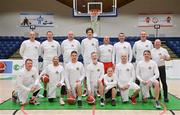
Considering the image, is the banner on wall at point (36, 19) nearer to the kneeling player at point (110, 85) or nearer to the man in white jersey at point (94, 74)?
the man in white jersey at point (94, 74)

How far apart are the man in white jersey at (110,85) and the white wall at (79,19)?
1296cm

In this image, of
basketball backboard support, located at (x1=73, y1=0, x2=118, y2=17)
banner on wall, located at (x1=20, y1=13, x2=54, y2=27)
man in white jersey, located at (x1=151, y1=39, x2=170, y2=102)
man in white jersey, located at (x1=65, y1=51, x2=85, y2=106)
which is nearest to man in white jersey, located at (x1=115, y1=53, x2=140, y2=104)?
man in white jersey, located at (x1=151, y1=39, x2=170, y2=102)

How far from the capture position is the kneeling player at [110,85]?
8320 millimetres

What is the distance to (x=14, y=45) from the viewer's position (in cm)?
1927

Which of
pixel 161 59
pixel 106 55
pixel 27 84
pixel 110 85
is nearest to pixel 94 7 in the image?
pixel 106 55

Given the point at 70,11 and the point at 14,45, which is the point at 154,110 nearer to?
the point at 14,45

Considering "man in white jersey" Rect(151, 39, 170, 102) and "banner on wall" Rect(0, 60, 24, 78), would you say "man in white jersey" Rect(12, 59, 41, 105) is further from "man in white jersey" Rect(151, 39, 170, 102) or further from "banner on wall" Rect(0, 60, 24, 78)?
"banner on wall" Rect(0, 60, 24, 78)

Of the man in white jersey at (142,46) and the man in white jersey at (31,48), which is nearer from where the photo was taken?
the man in white jersey at (142,46)

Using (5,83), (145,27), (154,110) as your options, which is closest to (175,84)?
(154,110)

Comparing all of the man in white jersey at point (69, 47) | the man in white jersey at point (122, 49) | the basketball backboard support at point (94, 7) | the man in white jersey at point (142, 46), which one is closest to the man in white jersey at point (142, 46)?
the man in white jersey at point (142, 46)

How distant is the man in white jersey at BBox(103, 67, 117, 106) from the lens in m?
8.31

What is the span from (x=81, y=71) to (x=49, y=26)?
43.8 ft

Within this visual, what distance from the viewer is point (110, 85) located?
842 cm

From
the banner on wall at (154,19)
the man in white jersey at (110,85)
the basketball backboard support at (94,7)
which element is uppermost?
the basketball backboard support at (94,7)
